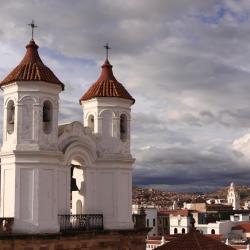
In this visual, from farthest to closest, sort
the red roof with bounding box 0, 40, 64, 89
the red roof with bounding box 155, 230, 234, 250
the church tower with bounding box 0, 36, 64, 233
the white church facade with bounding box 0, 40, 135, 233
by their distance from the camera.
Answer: the red roof with bounding box 155, 230, 234, 250 → the red roof with bounding box 0, 40, 64, 89 → the white church facade with bounding box 0, 40, 135, 233 → the church tower with bounding box 0, 36, 64, 233

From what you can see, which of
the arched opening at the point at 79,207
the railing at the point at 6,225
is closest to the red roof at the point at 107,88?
the arched opening at the point at 79,207

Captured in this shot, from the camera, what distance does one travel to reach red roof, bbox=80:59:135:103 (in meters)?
22.3

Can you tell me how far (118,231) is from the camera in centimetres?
2133

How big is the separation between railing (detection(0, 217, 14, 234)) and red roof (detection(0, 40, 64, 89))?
→ 4797 millimetres

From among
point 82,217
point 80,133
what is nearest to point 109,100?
point 80,133

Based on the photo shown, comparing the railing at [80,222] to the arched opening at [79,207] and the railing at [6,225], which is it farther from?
the railing at [6,225]

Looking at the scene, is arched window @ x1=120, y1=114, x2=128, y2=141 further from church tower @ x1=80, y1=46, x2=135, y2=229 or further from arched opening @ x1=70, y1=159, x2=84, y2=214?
arched opening @ x1=70, y1=159, x2=84, y2=214

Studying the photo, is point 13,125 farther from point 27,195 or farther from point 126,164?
point 126,164

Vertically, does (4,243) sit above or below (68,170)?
below

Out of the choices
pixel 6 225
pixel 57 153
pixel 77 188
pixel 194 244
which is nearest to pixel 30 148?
pixel 57 153

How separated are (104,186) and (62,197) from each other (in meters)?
2.45

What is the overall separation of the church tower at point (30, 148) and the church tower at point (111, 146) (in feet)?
9.19

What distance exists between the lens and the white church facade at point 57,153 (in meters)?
18.6

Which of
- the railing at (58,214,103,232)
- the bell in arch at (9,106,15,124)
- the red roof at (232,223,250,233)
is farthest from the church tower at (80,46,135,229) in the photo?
the red roof at (232,223,250,233)
